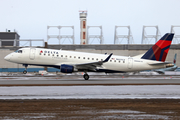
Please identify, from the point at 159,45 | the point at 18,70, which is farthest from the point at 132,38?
the point at 159,45

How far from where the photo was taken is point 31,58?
3131 centimetres

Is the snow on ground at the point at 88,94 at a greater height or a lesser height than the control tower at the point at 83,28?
lesser

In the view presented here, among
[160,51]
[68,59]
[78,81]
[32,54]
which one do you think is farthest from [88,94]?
[160,51]

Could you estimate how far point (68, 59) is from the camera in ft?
103

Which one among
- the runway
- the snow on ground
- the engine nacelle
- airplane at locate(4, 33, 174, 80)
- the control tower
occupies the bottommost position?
the runway

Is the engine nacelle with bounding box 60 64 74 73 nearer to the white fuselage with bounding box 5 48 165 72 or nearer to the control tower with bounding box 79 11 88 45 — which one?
the white fuselage with bounding box 5 48 165 72

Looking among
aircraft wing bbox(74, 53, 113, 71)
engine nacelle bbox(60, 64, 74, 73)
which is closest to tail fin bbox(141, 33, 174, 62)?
aircraft wing bbox(74, 53, 113, 71)

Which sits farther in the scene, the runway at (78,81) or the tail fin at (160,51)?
the tail fin at (160,51)

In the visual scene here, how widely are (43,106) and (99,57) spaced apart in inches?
842

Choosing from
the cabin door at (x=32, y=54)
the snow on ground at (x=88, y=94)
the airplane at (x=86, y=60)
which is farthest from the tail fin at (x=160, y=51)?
the snow on ground at (x=88, y=94)

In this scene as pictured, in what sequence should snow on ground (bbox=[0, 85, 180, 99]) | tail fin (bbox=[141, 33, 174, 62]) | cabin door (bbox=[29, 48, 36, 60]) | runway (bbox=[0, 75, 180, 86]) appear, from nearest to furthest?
1. snow on ground (bbox=[0, 85, 180, 99])
2. runway (bbox=[0, 75, 180, 86])
3. cabin door (bbox=[29, 48, 36, 60])
4. tail fin (bbox=[141, 33, 174, 62])

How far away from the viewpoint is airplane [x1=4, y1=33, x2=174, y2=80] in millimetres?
30750

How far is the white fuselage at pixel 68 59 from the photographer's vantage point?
1220 inches

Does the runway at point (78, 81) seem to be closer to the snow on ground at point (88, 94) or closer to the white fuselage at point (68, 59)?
Answer: the white fuselage at point (68, 59)
